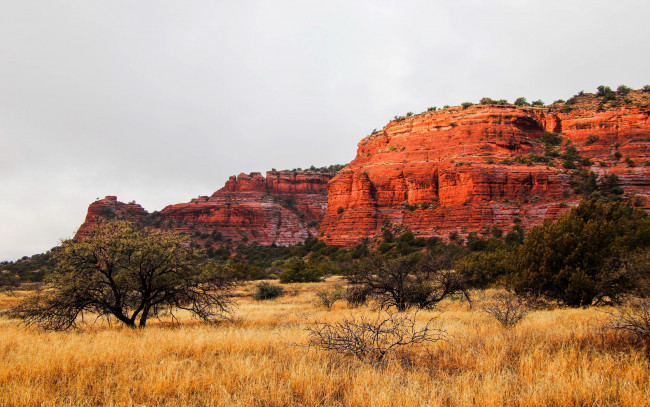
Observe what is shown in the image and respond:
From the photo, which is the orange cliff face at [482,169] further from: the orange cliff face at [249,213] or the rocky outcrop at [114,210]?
the rocky outcrop at [114,210]

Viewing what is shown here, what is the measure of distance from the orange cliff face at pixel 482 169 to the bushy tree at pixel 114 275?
5016 centimetres

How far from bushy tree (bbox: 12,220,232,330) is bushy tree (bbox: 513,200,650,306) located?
44.3 feet

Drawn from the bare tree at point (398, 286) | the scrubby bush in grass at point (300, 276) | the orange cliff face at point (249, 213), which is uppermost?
the orange cliff face at point (249, 213)

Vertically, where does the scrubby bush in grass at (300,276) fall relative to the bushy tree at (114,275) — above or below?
below

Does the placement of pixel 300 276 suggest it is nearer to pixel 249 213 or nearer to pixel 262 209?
pixel 249 213

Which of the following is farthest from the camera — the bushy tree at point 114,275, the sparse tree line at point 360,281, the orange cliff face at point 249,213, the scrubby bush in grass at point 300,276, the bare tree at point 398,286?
the orange cliff face at point 249,213

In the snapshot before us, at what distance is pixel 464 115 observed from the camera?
2618 inches

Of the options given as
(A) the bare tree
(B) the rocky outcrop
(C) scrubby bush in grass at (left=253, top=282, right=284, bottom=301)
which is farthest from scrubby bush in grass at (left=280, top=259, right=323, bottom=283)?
(B) the rocky outcrop

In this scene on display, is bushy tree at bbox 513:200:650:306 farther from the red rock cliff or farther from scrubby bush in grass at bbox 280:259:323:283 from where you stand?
the red rock cliff

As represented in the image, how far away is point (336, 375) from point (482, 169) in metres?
59.5

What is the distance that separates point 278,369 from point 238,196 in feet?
377

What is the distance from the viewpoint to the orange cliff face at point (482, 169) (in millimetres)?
52938

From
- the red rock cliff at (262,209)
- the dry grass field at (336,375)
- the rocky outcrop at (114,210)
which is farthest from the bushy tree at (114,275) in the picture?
the rocky outcrop at (114,210)

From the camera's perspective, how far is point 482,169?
56531 millimetres
